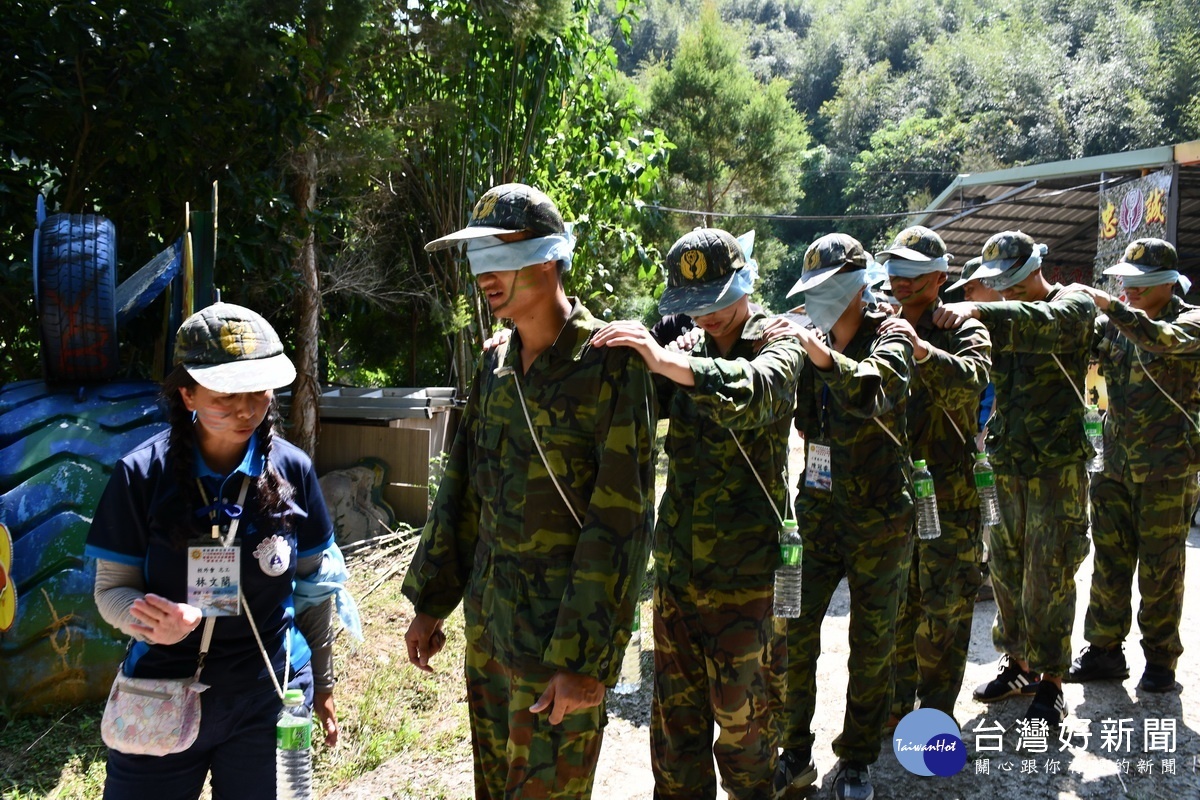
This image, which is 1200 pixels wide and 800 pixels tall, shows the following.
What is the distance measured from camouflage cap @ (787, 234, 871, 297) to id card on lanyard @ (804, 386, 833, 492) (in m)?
0.46

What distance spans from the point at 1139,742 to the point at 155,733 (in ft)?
14.3

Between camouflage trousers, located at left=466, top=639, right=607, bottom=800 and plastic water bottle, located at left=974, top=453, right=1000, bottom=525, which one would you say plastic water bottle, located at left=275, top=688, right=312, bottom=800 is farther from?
plastic water bottle, located at left=974, top=453, right=1000, bottom=525

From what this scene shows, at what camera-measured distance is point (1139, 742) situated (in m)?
4.44

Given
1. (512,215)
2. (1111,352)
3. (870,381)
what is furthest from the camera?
(1111,352)

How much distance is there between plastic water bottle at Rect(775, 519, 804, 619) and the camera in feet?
10.5

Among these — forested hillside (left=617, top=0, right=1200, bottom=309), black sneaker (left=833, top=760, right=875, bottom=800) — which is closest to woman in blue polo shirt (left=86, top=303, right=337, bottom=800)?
black sneaker (left=833, top=760, right=875, bottom=800)

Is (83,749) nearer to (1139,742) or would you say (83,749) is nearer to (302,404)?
(302,404)

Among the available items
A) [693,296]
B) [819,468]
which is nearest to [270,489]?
[693,296]

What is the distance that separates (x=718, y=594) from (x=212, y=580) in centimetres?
170

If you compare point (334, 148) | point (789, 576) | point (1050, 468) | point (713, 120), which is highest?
point (713, 120)

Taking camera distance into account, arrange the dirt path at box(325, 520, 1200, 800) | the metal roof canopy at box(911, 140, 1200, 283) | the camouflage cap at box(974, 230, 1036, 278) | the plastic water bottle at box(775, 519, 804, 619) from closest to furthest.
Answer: the plastic water bottle at box(775, 519, 804, 619) → the dirt path at box(325, 520, 1200, 800) → the camouflage cap at box(974, 230, 1036, 278) → the metal roof canopy at box(911, 140, 1200, 283)

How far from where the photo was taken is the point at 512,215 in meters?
2.59

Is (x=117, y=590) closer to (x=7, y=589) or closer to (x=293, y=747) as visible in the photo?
(x=293, y=747)

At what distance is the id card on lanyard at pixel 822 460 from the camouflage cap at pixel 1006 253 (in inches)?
60.4
